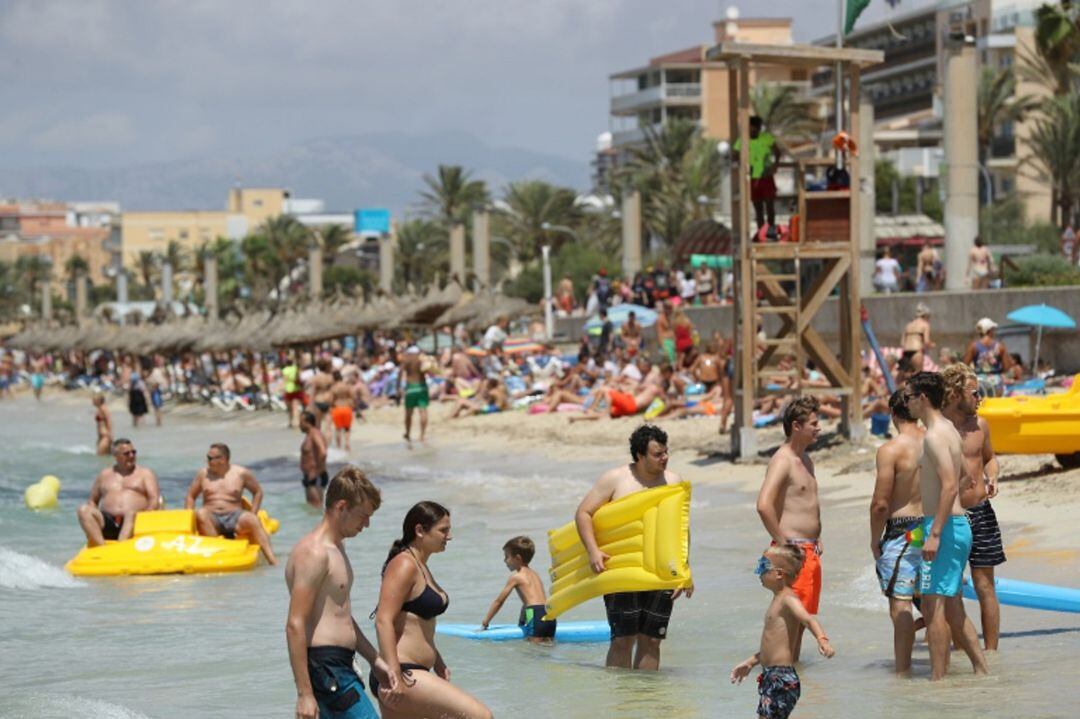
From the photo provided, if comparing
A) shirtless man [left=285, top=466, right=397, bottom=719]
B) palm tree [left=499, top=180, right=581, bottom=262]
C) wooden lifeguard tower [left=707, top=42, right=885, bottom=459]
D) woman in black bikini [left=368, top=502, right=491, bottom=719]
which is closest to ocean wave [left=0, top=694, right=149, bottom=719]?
woman in black bikini [left=368, top=502, right=491, bottom=719]

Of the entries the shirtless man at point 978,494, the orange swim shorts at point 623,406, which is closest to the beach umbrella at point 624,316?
the orange swim shorts at point 623,406

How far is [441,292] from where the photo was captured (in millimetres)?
36812

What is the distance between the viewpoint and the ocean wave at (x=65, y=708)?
348 inches

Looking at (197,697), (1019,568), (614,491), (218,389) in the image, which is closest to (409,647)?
(614,491)

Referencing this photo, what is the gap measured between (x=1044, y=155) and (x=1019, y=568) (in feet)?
Result: 153

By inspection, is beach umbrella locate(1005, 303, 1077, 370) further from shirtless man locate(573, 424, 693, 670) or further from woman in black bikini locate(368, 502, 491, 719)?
woman in black bikini locate(368, 502, 491, 719)

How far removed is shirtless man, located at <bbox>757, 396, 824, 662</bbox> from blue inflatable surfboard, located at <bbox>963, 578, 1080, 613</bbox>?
1.53m

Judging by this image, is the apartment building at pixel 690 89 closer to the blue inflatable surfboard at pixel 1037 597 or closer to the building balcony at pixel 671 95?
the building balcony at pixel 671 95

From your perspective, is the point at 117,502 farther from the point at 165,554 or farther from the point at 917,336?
the point at 917,336

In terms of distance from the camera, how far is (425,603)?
6398mm

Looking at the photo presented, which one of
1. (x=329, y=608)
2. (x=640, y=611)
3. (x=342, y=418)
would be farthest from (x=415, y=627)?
(x=342, y=418)

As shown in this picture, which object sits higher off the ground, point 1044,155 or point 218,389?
point 1044,155

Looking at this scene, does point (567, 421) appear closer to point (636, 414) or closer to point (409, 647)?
point (636, 414)

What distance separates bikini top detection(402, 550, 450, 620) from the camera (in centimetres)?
638
